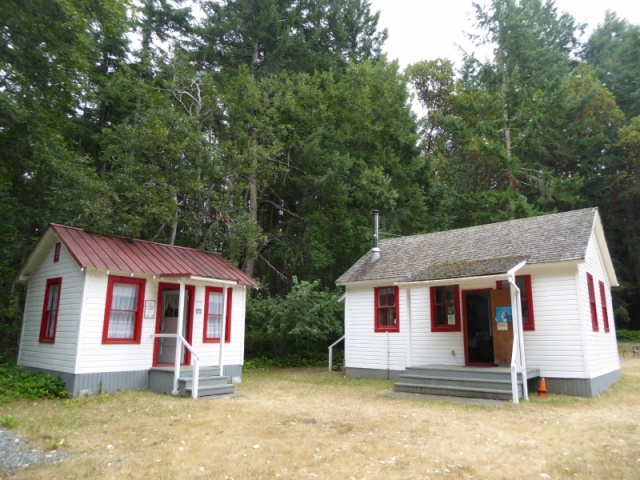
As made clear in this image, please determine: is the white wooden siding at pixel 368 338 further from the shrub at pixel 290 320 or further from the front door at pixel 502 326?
the front door at pixel 502 326

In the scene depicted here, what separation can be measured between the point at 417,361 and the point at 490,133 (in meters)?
18.1

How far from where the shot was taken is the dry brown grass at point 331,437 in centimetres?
512

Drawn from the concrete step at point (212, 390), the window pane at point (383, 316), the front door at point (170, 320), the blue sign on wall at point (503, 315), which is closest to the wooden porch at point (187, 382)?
the concrete step at point (212, 390)

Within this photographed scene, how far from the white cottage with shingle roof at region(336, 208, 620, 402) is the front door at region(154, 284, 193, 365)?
550cm

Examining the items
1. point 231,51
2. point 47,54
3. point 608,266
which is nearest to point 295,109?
point 231,51

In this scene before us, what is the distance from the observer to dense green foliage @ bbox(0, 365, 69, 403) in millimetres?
9297

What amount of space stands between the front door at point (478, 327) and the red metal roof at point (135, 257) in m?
6.36

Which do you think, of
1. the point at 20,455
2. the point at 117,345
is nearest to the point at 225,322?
the point at 117,345

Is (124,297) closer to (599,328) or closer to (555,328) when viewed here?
(555,328)

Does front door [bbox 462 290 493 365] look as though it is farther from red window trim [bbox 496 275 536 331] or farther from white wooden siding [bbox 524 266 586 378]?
white wooden siding [bbox 524 266 586 378]

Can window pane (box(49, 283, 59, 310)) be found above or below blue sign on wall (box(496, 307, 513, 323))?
above

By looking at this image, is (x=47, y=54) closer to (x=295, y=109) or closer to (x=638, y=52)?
(x=295, y=109)

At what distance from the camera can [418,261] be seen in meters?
14.5

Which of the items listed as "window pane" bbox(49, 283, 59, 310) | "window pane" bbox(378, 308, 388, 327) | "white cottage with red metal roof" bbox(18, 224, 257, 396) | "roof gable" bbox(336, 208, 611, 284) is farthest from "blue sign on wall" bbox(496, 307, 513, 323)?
"window pane" bbox(49, 283, 59, 310)
